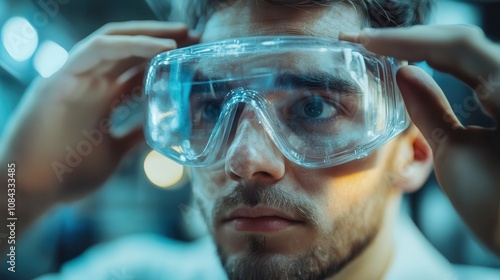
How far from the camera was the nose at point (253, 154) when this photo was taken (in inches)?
37.8

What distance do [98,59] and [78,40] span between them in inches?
3.0

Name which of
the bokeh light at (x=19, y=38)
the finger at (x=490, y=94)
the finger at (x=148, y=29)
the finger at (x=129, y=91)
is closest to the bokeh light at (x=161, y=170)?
the finger at (x=129, y=91)

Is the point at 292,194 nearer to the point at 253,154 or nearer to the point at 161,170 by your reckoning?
the point at 253,154

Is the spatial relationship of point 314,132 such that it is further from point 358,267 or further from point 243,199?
point 358,267

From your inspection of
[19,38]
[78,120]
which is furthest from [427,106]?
[19,38]

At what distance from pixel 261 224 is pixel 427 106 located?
39cm

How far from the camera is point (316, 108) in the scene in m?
0.98

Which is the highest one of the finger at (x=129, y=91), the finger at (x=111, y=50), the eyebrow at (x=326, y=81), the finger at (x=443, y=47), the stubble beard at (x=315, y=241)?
the finger at (x=111, y=50)

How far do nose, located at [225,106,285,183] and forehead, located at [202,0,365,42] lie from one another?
0.55ft

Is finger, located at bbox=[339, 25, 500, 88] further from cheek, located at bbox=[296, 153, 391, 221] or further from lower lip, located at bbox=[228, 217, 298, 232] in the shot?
lower lip, located at bbox=[228, 217, 298, 232]

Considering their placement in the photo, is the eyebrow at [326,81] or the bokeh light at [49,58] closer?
the eyebrow at [326,81]

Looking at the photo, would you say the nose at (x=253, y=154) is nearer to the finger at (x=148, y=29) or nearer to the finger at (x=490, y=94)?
the finger at (x=148, y=29)

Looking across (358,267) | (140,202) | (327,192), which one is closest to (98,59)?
(140,202)

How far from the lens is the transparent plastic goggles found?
96 cm
